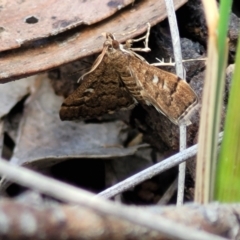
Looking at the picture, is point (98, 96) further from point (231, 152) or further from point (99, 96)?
point (231, 152)

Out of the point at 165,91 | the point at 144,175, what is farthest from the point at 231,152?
the point at 165,91

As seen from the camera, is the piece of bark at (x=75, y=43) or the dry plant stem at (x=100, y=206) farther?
the piece of bark at (x=75, y=43)

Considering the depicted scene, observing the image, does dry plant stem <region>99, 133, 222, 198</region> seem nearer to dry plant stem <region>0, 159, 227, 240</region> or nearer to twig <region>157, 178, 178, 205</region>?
twig <region>157, 178, 178, 205</region>

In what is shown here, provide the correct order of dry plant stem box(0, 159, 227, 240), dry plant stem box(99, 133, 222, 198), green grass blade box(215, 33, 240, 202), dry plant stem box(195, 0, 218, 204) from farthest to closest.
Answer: dry plant stem box(99, 133, 222, 198)
green grass blade box(215, 33, 240, 202)
dry plant stem box(195, 0, 218, 204)
dry plant stem box(0, 159, 227, 240)

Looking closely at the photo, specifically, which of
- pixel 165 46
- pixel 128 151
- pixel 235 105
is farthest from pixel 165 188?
pixel 235 105

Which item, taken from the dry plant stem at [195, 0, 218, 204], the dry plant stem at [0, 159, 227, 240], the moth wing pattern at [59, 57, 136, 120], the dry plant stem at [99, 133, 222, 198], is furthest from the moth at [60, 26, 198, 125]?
the dry plant stem at [0, 159, 227, 240]

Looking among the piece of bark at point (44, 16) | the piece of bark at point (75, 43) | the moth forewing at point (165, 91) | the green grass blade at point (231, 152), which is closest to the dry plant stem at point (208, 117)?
the green grass blade at point (231, 152)

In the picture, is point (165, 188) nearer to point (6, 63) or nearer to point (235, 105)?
point (6, 63)

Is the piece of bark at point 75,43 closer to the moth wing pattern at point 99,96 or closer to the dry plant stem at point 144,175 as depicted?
the moth wing pattern at point 99,96
